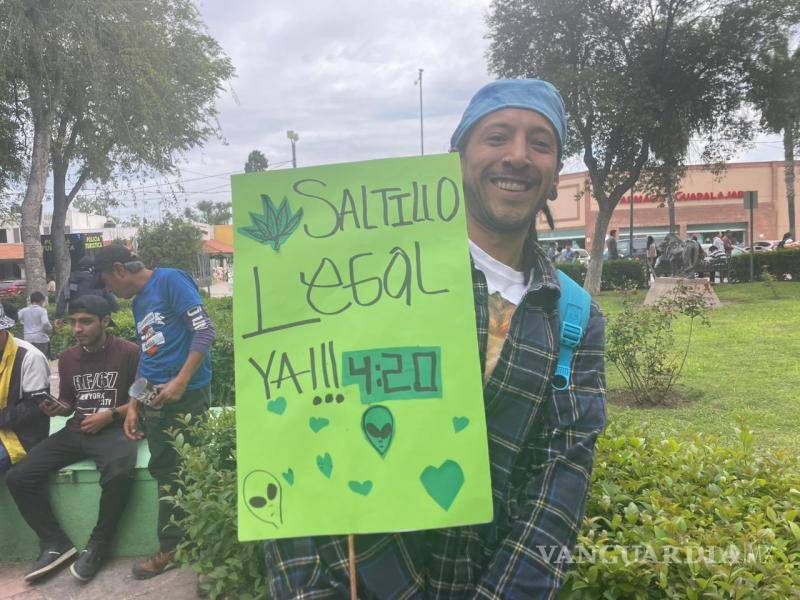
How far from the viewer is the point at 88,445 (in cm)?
348

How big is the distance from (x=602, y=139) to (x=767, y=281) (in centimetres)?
520

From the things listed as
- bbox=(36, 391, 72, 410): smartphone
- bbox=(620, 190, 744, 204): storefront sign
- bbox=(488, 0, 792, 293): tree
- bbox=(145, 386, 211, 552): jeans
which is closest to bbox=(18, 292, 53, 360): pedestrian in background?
bbox=(36, 391, 72, 410): smartphone

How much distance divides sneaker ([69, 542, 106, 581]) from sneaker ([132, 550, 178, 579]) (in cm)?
23

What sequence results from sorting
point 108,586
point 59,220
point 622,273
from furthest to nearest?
point 622,273 < point 59,220 < point 108,586

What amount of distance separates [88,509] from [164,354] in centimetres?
101

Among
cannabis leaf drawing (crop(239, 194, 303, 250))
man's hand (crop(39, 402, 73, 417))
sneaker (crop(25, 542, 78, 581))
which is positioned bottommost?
sneaker (crop(25, 542, 78, 581))

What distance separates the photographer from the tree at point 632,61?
14844mm

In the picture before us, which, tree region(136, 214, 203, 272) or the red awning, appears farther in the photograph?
the red awning

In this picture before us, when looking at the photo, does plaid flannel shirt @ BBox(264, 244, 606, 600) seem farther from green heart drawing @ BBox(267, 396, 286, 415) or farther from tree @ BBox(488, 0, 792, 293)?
tree @ BBox(488, 0, 792, 293)

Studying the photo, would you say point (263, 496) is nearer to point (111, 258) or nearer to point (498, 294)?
point (498, 294)

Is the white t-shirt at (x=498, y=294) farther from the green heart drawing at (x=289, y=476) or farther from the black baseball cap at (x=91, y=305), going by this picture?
the black baseball cap at (x=91, y=305)

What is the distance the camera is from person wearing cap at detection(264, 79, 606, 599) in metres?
1.25

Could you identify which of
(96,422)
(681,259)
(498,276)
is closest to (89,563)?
(96,422)

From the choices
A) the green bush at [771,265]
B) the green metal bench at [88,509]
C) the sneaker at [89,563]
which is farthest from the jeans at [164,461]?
the green bush at [771,265]
